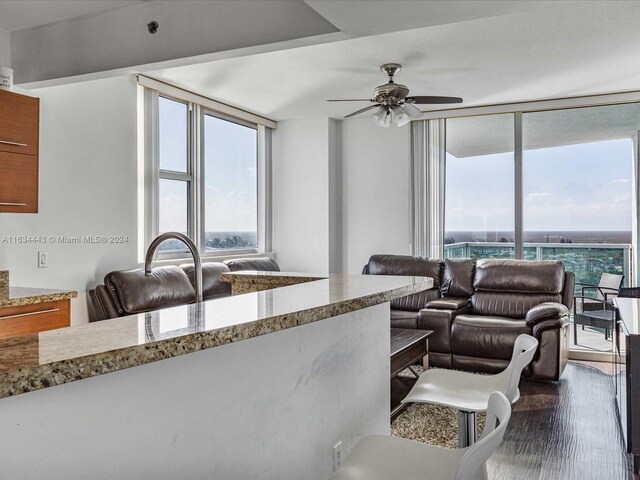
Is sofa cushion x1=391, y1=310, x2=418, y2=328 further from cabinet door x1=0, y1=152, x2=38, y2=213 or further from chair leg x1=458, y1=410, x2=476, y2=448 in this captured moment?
cabinet door x1=0, y1=152, x2=38, y2=213

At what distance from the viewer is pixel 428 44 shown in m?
4.01

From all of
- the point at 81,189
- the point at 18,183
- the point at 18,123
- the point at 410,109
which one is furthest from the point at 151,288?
the point at 410,109

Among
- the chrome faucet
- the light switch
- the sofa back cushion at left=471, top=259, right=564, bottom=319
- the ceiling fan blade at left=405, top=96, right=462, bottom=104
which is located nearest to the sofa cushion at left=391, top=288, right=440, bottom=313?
the sofa back cushion at left=471, top=259, right=564, bottom=319

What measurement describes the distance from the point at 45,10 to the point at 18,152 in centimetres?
90

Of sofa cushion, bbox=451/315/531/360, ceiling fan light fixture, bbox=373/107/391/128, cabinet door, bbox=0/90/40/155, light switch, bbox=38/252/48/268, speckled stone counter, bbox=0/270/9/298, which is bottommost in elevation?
sofa cushion, bbox=451/315/531/360

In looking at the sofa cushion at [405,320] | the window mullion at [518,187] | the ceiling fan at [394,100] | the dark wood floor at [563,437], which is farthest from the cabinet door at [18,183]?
the window mullion at [518,187]

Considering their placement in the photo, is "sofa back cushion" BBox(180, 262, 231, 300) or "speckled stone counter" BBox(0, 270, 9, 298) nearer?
"speckled stone counter" BBox(0, 270, 9, 298)

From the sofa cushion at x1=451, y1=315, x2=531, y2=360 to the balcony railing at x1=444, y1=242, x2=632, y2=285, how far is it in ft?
4.18

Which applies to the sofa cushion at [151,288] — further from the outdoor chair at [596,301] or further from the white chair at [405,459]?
the outdoor chair at [596,301]

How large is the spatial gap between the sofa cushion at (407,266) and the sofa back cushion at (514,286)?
43 cm

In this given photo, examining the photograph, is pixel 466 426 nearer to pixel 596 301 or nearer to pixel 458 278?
pixel 458 278

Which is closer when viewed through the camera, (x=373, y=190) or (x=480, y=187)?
(x=480, y=187)

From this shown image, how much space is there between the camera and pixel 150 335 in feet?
3.03

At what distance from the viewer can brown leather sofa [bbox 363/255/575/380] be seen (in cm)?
445
